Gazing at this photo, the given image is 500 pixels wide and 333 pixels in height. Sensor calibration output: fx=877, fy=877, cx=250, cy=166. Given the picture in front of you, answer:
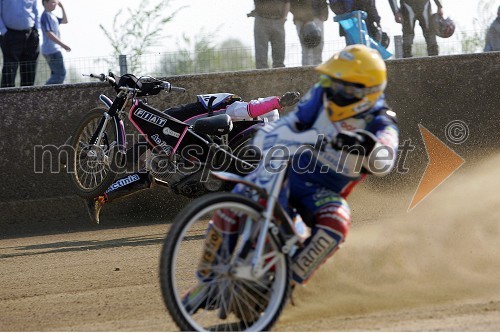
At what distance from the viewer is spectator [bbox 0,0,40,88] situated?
38.0ft

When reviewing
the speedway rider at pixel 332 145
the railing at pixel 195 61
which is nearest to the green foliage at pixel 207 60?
the railing at pixel 195 61

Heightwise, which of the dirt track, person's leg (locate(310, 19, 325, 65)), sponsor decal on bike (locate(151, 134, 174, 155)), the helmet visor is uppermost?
person's leg (locate(310, 19, 325, 65))

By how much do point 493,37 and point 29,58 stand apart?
21.9ft

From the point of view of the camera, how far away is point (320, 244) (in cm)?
518

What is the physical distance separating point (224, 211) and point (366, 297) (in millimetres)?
1708

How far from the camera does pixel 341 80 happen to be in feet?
17.1

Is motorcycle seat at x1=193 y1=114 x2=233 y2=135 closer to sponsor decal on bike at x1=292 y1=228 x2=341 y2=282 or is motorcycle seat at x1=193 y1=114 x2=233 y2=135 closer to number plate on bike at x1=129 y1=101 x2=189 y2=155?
number plate on bike at x1=129 y1=101 x2=189 y2=155

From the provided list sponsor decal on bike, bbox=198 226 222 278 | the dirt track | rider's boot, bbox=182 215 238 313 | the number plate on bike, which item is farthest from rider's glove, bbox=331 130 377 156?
the number plate on bike

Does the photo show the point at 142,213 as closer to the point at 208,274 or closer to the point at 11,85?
the point at 11,85

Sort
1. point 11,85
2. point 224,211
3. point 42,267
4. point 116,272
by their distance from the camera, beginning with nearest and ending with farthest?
point 224,211, point 116,272, point 42,267, point 11,85

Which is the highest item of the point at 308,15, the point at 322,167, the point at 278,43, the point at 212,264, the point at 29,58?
the point at 308,15

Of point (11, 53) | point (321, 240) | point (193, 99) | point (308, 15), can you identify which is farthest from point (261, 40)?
point (321, 240)

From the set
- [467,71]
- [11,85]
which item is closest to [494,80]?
[467,71]

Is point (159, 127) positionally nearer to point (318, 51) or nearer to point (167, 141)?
point (167, 141)
